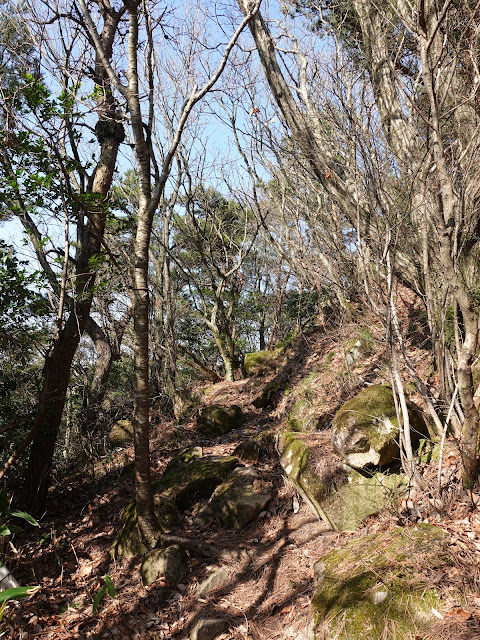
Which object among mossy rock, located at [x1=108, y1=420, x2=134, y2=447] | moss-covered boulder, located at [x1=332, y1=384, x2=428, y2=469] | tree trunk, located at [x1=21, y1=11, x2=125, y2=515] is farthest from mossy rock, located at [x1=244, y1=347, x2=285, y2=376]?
moss-covered boulder, located at [x1=332, y1=384, x2=428, y2=469]

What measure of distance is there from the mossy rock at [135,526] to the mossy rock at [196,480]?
19 centimetres

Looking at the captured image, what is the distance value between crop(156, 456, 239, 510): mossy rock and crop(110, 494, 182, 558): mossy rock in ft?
0.61

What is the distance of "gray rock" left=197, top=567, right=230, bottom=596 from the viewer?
3914 mm

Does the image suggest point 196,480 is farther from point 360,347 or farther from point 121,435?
point 121,435

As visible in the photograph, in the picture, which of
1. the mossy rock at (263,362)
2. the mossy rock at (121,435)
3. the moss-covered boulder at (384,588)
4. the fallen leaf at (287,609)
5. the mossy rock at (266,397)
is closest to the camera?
the moss-covered boulder at (384,588)

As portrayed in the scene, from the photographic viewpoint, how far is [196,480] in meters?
5.56

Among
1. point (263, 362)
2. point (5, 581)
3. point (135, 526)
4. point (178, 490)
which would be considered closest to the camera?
point (5, 581)

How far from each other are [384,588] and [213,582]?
1938mm

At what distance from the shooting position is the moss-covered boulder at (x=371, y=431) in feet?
12.8

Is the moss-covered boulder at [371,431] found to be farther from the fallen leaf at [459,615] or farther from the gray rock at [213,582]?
the gray rock at [213,582]

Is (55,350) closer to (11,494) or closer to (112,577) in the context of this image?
(11,494)

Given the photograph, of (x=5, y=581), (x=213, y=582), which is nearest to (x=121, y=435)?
(x=5, y=581)

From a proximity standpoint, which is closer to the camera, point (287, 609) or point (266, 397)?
point (287, 609)

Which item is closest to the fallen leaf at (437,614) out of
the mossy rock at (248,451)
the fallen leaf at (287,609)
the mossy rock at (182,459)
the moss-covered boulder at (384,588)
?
the moss-covered boulder at (384,588)
